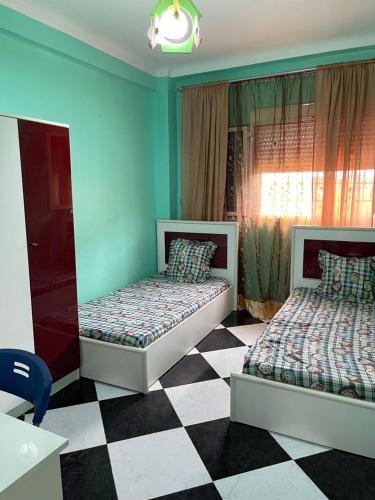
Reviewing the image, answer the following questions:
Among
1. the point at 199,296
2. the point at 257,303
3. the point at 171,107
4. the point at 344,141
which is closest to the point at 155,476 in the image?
the point at 199,296

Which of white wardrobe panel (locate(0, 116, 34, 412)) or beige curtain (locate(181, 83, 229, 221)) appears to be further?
beige curtain (locate(181, 83, 229, 221))

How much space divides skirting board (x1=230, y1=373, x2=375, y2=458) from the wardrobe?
47.3 inches

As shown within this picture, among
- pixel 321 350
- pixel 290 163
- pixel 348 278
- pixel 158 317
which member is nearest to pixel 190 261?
pixel 158 317

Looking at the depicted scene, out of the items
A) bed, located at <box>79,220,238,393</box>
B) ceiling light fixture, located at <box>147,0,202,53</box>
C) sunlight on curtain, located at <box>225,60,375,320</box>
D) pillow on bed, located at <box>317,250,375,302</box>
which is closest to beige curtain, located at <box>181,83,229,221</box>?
sunlight on curtain, located at <box>225,60,375,320</box>

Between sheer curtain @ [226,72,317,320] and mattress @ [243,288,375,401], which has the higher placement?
sheer curtain @ [226,72,317,320]

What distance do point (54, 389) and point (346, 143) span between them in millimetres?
3129

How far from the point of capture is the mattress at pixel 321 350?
1877 millimetres

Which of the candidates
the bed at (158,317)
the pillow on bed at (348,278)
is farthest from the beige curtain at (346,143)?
the bed at (158,317)

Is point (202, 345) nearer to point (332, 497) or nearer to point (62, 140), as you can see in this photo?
point (332, 497)

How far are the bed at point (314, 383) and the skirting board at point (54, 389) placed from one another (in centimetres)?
117

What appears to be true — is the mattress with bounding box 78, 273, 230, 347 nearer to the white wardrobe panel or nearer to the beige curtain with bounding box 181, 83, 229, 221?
the white wardrobe panel

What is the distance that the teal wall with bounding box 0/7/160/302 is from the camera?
2551mm

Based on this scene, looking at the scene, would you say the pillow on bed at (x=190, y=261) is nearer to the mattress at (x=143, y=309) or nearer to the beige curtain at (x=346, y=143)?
the mattress at (x=143, y=309)

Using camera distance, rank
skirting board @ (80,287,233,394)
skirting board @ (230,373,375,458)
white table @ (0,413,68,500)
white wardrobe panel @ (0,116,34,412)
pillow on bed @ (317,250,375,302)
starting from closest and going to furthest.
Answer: white table @ (0,413,68,500), skirting board @ (230,373,375,458), white wardrobe panel @ (0,116,34,412), skirting board @ (80,287,233,394), pillow on bed @ (317,250,375,302)
